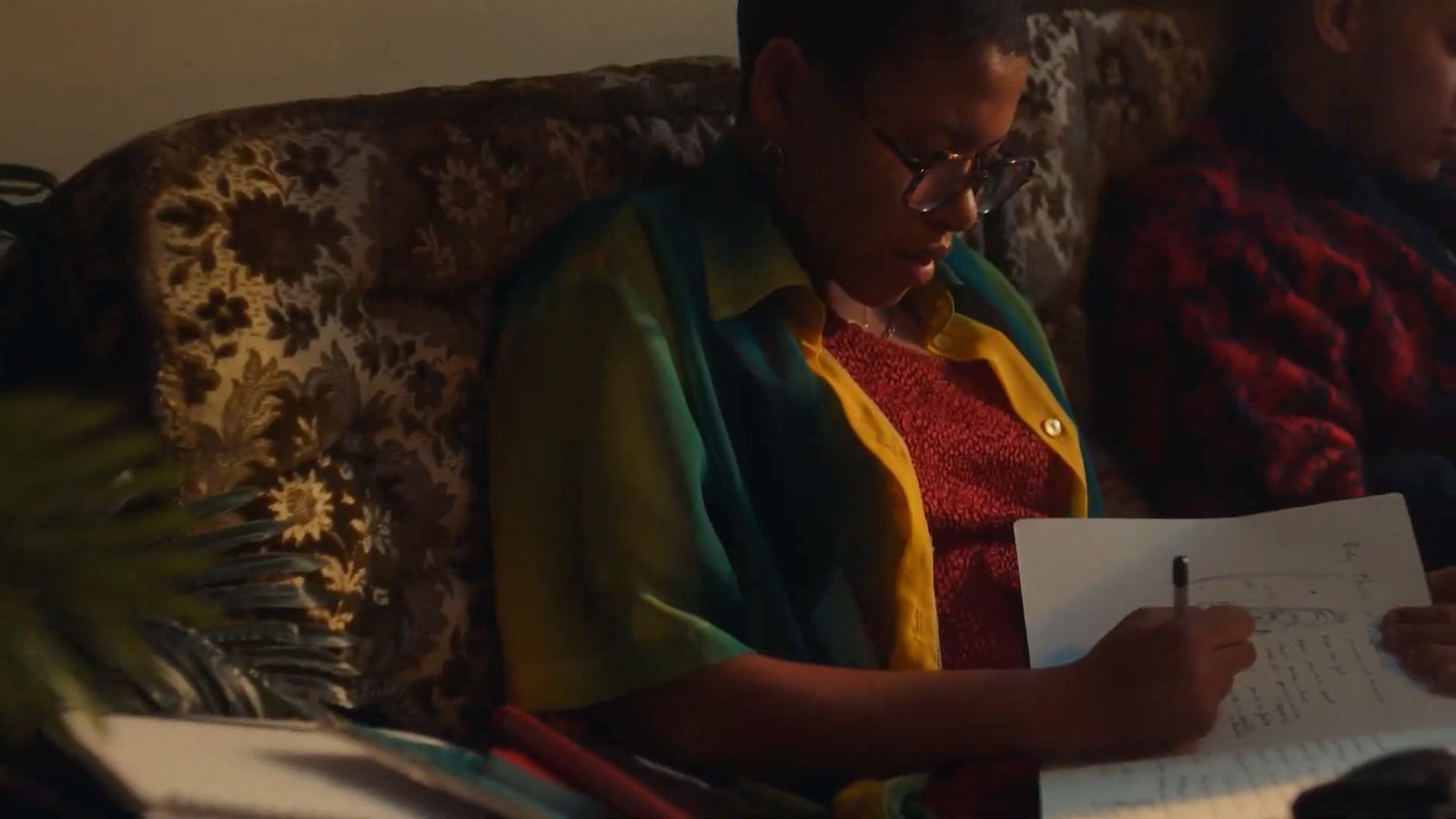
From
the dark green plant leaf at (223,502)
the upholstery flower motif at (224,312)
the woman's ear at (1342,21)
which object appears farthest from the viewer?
the woman's ear at (1342,21)

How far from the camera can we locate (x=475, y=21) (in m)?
1.34

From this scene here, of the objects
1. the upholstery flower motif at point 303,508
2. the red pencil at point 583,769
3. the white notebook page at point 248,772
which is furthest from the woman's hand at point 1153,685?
the upholstery flower motif at point 303,508

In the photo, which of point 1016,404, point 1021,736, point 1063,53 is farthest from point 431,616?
point 1063,53

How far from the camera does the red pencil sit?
720 millimetres

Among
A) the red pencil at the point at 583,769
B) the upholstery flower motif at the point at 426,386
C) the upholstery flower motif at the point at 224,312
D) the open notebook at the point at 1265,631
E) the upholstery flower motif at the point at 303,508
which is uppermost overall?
the upholstery flower motif at the point at 224,312

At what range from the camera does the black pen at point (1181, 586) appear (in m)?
0.91

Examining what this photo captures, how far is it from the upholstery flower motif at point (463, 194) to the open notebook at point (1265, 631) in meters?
0.48

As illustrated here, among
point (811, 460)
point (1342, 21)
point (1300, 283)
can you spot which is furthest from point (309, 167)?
point (1342, 21)

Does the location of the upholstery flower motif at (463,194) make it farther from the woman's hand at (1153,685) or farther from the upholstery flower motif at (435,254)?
the woman's hand at (1153,685)

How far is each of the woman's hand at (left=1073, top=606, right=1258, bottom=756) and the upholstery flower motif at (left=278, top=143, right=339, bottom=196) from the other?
0.61m

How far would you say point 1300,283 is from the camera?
1.40 meters

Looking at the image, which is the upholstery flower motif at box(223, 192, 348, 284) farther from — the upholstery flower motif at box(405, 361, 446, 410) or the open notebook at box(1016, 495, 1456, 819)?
the open notebook at box(1016, 495, 1456, 819)

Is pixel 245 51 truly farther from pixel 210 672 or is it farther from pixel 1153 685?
pixel 1153 685

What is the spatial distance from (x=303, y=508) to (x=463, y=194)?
0.89 feet
